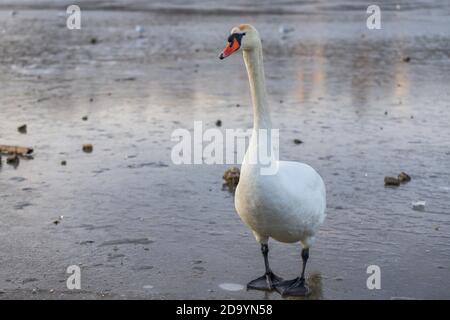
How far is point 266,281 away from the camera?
569 centimetres

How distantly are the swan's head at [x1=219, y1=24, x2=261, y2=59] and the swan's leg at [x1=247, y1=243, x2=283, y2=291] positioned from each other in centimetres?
158

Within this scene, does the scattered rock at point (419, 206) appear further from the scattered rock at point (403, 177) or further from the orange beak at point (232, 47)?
the orange beak at point (232, 47)

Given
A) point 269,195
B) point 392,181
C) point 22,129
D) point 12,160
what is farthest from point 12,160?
point 269,195

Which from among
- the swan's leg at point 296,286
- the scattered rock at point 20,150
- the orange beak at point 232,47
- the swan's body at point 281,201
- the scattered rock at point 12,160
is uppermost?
the orange beak at point 232,47

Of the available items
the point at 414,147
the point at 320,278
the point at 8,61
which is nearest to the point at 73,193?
the point at 320,278

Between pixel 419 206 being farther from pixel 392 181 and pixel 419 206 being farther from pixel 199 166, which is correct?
pixel 199 166

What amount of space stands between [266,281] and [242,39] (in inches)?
75.7

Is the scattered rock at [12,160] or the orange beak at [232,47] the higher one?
the orange beak at [232,47]

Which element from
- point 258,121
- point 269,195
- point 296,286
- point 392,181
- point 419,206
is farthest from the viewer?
point 392,181

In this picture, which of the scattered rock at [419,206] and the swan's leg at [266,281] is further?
the scattered rock at [419,206]

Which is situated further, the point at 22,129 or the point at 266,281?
the point at 22,129

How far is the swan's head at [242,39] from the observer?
5391 millimetres

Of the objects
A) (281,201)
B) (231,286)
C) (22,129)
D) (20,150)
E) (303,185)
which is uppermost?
(22,129)

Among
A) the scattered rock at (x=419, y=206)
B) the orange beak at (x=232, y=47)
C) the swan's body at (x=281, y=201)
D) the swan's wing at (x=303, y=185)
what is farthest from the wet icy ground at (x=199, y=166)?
the orange beak at (x=232, y=47)
